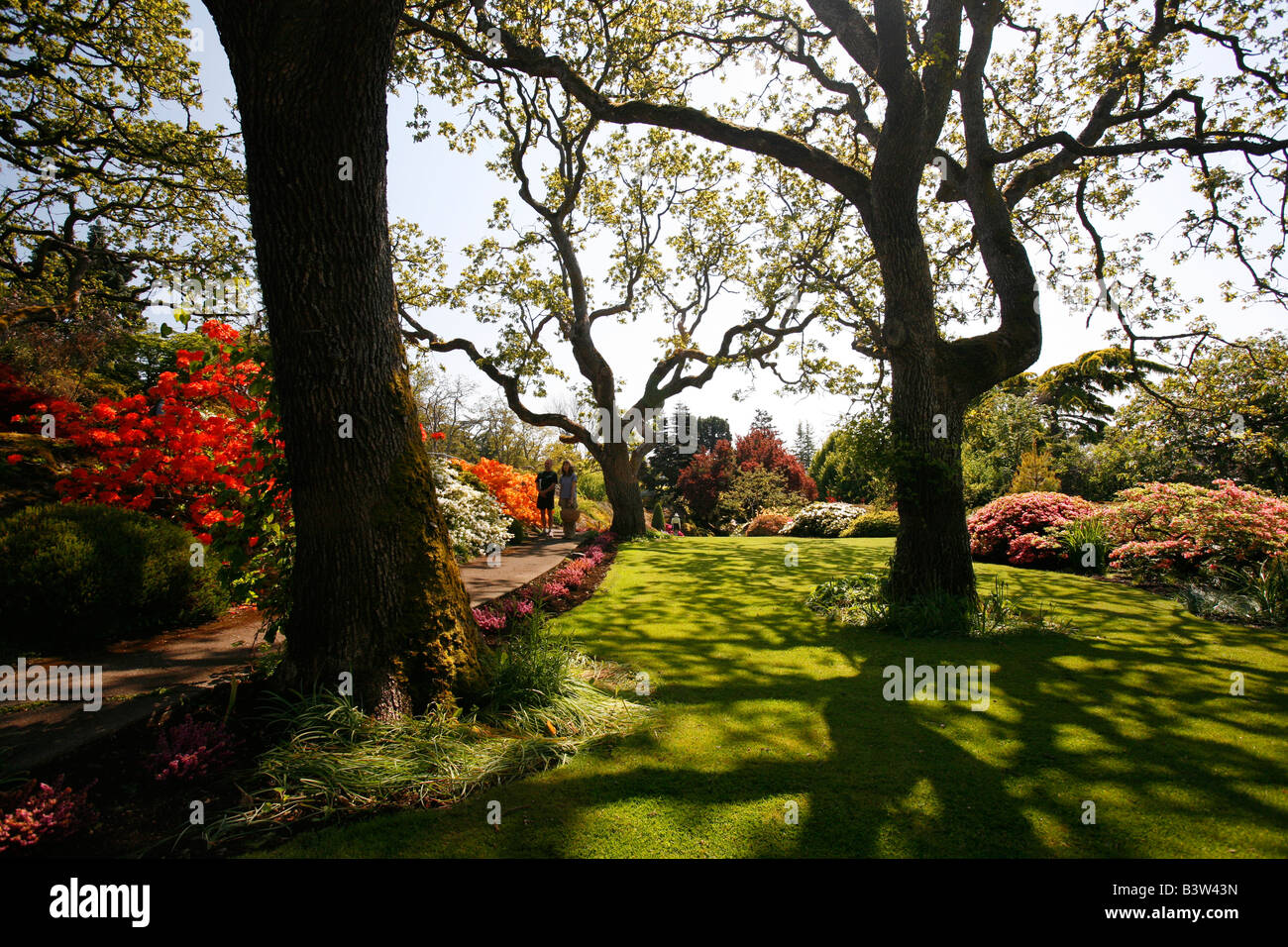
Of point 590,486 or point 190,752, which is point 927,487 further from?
point 590,486

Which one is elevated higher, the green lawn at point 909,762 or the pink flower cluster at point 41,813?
the pink flower cluster at point 41,813

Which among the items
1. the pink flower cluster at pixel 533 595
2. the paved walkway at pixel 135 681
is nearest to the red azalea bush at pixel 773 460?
the pink flower cluster at pixel 533 595

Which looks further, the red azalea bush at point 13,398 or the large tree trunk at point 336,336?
the red azalea bush at point 13,398

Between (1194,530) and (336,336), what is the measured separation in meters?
11.3

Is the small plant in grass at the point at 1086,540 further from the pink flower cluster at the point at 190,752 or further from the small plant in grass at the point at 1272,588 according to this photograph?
the pink flower cluster at the point at 190,752

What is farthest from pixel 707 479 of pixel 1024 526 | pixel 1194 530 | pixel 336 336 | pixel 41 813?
pixel 41 813

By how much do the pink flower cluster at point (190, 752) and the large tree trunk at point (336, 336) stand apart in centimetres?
50

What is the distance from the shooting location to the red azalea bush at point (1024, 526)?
11148mm

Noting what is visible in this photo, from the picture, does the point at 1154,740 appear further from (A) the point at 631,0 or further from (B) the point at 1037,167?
(A) the point at 631,0

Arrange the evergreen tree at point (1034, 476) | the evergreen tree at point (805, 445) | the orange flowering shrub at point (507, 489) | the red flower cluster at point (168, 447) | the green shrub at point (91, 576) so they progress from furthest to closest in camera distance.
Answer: the evergreen tree at point (805, 445) < the evergreen tree at point (1034, 476) < the orange flowering shrub at point (507, 489) < the red flower cluster at point (168, 447) < the green shrub at point (91, 576)

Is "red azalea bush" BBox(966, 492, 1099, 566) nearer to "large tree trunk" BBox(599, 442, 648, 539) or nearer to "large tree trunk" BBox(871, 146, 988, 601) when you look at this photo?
"large tree trunk" BBox(871, 146, 988, 601)

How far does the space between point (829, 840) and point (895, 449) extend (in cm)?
490

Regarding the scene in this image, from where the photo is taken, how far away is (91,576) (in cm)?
471
